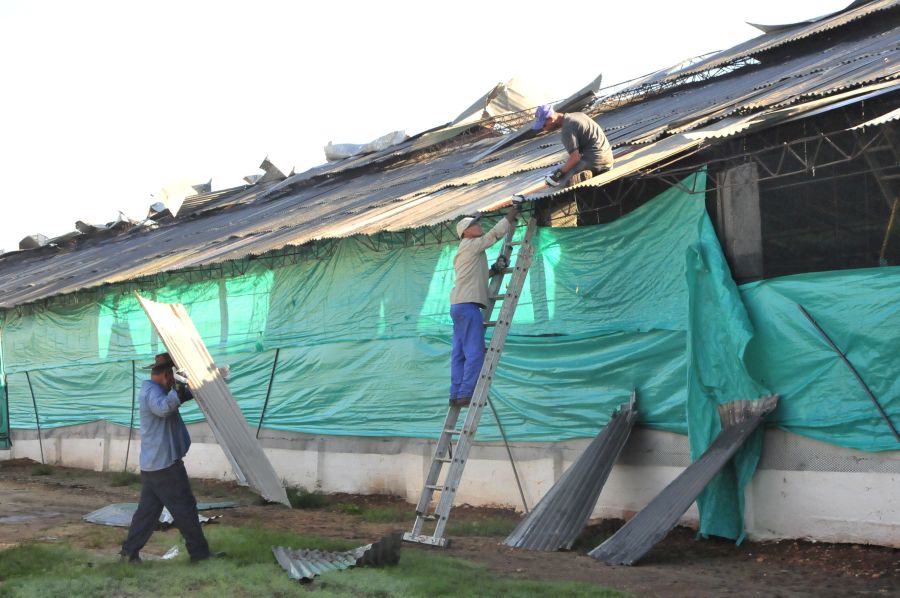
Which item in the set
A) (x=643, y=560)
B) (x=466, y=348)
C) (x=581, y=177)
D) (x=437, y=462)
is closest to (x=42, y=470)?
(x=437, y=462)

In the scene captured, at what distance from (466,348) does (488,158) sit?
558 cm

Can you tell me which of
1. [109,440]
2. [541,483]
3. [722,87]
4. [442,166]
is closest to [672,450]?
[541,483]

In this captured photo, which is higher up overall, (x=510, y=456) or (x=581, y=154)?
(x=581, y=154)

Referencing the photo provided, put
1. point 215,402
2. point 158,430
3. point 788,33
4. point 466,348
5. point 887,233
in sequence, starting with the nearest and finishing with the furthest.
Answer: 1. point 158,430
2. point 887,233
3. point 466,348
4. point 215,402
5. point 788,33

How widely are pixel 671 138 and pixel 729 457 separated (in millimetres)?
2771

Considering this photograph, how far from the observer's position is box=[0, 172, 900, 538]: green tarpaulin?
8.05m

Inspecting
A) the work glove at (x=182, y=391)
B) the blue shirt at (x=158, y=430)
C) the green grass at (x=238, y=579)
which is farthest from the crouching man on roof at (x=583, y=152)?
the blue shirt at (x=158, y=430)

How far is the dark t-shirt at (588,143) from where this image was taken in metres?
8.68

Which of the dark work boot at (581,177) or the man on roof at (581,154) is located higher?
the man on roof at (581,154)

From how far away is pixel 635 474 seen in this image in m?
9.21

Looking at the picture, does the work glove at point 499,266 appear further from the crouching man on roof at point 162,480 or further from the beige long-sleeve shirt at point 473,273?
the crouching man on roof at point 162,480

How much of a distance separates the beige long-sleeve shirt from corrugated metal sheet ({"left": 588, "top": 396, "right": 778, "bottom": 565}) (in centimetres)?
222

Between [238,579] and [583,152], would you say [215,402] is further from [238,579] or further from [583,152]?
[583,152]

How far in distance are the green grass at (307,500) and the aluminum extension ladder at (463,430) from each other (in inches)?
137
